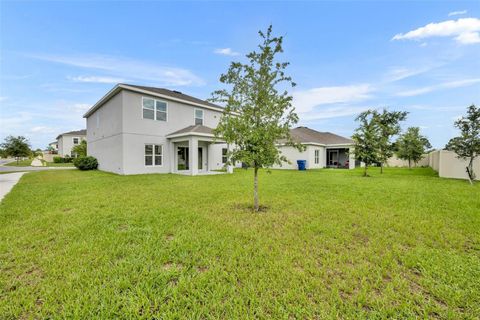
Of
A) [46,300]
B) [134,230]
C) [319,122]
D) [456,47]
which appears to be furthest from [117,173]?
[319,122]

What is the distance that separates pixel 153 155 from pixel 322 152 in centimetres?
1988

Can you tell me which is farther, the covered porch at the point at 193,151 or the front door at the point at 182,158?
the front door at the point at 182,158

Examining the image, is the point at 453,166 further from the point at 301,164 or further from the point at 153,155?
the point at 153,155

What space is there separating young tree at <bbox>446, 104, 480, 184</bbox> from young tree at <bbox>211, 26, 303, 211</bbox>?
11.9 metres

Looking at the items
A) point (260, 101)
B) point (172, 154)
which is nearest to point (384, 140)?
point (260, 101)

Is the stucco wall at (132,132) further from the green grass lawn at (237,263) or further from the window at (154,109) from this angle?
the green grass lawn at (237,263)

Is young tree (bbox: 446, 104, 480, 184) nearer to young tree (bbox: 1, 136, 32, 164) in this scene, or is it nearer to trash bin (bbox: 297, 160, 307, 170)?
trash bin (bbox: 297, 160, 307, 170)

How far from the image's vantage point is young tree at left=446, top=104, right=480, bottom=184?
11039mm

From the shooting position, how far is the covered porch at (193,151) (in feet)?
47.9

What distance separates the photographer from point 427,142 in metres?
31.0

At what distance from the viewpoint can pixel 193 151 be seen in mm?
14719

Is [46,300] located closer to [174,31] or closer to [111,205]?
[111,205]

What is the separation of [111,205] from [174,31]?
493 inches

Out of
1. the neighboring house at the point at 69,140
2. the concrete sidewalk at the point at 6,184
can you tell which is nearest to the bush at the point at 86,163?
the concrete sidewalk at the point at 6,184
